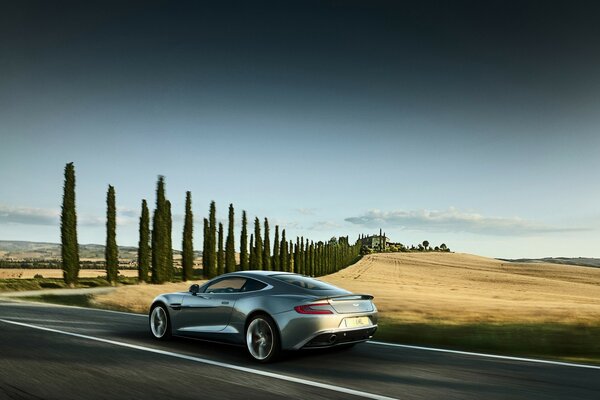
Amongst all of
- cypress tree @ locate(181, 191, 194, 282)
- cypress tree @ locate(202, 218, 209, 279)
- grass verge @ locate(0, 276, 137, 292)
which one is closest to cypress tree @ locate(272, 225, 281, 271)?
cypress tree @ locate(202, 218, 209, 279)

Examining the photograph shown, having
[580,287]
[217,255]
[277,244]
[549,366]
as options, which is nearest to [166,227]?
[217,255]

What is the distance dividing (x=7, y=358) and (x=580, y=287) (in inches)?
2510

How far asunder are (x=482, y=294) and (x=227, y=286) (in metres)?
36.7

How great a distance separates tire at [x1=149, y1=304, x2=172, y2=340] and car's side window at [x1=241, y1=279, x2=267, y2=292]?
204 cm

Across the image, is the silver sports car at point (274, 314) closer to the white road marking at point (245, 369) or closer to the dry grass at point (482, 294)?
the white road marking at point (245, 369)

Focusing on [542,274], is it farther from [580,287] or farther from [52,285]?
[52,285]

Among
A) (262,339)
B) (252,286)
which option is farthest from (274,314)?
(252,286)

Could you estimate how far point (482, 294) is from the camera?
42.0 meters

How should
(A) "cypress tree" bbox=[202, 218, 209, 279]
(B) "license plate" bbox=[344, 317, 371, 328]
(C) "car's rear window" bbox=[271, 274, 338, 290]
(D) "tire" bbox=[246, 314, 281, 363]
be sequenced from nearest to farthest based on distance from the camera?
1. (D) "tire" bbox=[246, 314, 281, 363]
2. (B) "license plate" bbox=[344, 317, 371, 328]
3. (C) "car's rear window" bbox=[271, 274, 338, 290]
4. (A) "cypress tree" bbox=[202, 218, 209, 279]

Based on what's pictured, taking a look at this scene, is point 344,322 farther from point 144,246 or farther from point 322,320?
point 144,246

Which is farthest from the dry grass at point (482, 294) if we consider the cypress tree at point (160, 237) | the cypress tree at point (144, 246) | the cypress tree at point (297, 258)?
the cypress tree at point (144, 246)

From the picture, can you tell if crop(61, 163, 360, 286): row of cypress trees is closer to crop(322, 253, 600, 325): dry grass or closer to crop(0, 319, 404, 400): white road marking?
Answer: crop(322, 253, 600, 325): dry grass

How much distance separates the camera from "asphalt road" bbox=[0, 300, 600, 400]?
6164 mm

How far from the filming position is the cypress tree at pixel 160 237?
40469 millimetres
